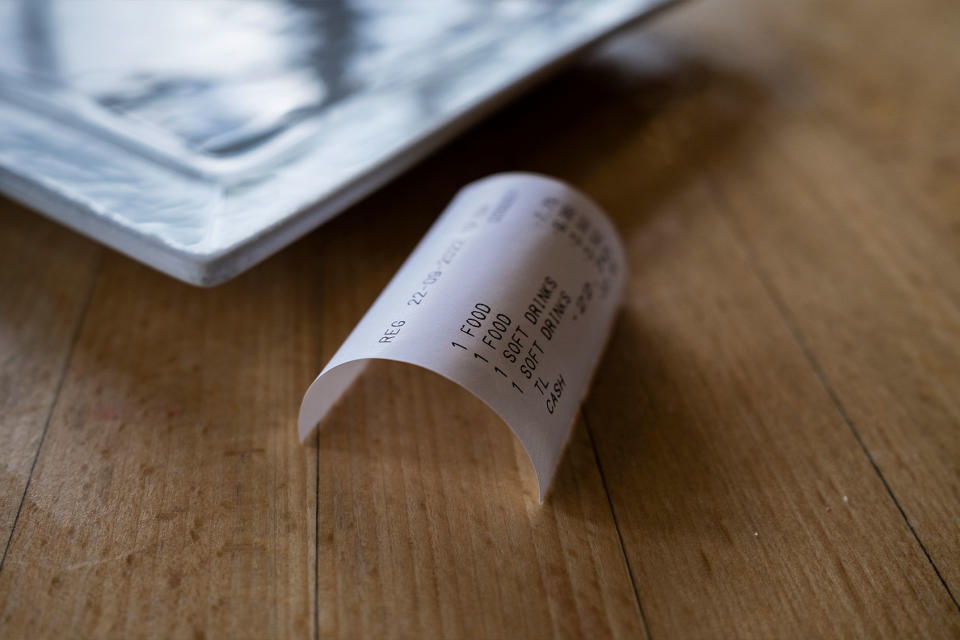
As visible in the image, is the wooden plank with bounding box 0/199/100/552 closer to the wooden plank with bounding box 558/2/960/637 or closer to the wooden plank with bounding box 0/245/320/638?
the wooden plank with bounding box 0/245/320/638

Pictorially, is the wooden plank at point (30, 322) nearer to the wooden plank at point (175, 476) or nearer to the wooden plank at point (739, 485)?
the wooden plank at point (175, 476)

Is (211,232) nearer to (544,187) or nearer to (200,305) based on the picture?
(200,305)

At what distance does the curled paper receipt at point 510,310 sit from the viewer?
403 millimetres

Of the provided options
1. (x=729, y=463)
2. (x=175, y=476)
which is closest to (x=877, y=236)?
(x=729, y=463)

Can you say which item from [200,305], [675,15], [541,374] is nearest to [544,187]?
[541,374]

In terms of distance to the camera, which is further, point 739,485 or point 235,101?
point 235,101

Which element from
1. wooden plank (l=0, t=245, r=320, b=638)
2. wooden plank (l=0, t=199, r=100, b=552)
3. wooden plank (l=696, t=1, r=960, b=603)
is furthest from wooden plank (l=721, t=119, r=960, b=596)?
wooden plank (l=0, t=199, r=100, b=552)

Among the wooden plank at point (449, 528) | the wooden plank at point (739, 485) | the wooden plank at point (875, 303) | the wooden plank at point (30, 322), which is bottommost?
the wooden plank at point (30, 322)

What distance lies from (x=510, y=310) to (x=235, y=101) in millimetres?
317

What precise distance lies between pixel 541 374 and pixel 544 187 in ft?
0.50

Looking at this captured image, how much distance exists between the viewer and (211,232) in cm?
46

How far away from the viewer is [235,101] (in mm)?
604

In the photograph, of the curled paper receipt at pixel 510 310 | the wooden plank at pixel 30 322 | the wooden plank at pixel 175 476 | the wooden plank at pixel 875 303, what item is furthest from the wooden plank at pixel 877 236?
the wooden plank at pixel 30 322

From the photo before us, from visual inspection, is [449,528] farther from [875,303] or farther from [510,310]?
[875,303]
